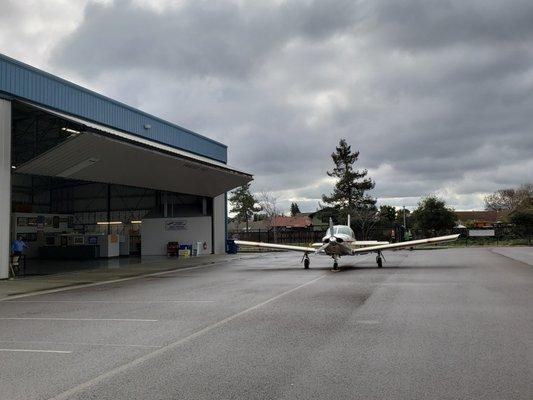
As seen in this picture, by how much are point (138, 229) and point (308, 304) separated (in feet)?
111

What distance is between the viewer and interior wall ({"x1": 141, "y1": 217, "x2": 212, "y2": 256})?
3731 cm

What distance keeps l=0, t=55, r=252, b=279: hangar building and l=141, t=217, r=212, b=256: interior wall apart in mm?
77

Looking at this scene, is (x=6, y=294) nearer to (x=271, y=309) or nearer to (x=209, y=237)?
(x=271, y=309)

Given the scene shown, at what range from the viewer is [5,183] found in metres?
19.2

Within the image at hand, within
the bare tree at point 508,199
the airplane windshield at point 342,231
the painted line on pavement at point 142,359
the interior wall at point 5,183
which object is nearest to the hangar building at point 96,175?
the interior wall at point 5,183

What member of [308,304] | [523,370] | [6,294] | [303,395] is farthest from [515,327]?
[6,294]

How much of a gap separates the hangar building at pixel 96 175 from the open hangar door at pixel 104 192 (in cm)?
7

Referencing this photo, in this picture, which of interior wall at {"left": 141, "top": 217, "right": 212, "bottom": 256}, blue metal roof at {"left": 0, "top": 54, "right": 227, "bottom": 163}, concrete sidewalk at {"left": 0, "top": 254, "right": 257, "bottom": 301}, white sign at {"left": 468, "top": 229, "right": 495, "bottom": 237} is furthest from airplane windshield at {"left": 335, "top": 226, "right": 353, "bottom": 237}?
white sign at {"left": 468, "top": 229, "right": 495, "bottom": 237}

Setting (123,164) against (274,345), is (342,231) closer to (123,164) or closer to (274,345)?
(123,164)

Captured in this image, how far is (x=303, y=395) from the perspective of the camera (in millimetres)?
5020

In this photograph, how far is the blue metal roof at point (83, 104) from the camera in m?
19.9

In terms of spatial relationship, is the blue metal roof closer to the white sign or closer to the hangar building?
the hangar building

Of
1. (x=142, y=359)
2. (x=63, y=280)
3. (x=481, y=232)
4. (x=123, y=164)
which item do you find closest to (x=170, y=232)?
(x=123, y=164)

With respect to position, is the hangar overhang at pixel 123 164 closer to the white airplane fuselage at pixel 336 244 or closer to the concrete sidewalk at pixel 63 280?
the concrete sidewalk at pixel 63 280
